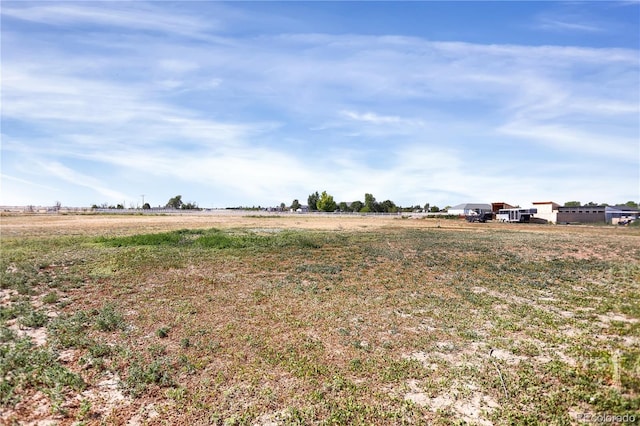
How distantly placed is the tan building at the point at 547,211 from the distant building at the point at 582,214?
95cm

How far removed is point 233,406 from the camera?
589 centimetres

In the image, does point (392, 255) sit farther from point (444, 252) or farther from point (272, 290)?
point (272, 290)

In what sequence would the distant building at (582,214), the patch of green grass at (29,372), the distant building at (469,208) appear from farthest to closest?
the distant building at (469,208)
the distant building at (582,214)
the patch of green grass at (29,372)

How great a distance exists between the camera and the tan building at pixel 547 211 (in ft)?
239

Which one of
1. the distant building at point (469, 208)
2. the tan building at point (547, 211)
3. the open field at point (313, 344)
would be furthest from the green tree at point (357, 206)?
the open field at point (313, 344)

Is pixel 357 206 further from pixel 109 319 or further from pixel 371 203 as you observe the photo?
pixel 109 319

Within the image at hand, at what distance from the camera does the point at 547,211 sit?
77.9 meters

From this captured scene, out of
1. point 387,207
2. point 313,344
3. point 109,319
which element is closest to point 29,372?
point 109,319

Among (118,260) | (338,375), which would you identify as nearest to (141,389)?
(338,375)

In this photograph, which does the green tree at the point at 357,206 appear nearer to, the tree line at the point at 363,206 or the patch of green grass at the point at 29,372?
the tree line at the point at 363,206

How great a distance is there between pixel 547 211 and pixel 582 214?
248 inches

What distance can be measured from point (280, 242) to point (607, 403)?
71.8 ft

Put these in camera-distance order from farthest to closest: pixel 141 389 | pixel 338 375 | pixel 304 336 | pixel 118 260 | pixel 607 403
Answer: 1. pixel 118 260
2. pixel 304 336
3. pixel 338 375
4. pixel 141 389
5. pixel 607 403

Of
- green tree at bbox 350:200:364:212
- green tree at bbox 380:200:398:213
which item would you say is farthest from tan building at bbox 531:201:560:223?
green tree at bbox 350:200:364:212
